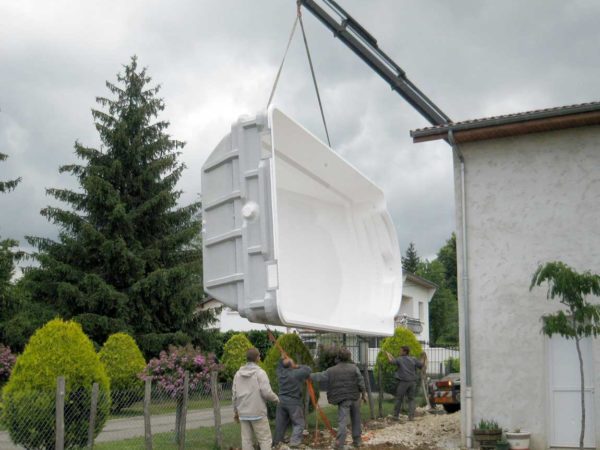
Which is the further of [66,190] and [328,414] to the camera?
[66,190]

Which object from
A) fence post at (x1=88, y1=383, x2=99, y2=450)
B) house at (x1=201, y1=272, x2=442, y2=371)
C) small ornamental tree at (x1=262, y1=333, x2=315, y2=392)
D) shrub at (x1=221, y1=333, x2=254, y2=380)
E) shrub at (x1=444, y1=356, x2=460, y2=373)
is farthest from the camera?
house at (x1=201, y1=272, x2=442, y2=371)

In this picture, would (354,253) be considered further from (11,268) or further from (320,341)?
(11,268)

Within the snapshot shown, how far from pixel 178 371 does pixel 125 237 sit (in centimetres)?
1475

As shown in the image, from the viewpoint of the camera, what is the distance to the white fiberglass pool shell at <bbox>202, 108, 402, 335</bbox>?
7.82 m

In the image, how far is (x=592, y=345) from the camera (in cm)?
1138

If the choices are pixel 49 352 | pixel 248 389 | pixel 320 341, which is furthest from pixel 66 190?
pixel 248 389

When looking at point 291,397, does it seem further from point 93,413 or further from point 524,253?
point 524,253

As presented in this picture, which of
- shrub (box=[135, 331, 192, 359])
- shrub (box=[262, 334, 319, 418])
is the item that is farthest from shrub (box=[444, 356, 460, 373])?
shrub (box=[262, 334, 319, 418])

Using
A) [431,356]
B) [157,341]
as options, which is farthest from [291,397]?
[431,356]

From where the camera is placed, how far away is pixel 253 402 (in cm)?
988

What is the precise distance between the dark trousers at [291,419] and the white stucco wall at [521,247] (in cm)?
283

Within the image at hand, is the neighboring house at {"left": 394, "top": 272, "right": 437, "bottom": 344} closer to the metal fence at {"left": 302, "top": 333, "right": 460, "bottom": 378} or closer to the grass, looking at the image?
the metal fence at {"left": 302, "top": 333, "right": 460, "bottom": 378}

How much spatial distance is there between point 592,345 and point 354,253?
3.86 metres

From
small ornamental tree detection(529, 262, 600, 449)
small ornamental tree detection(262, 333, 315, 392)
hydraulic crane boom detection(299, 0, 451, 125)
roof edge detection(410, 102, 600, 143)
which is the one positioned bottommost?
small ornamental tree detection(262, 333, 315, 392)
